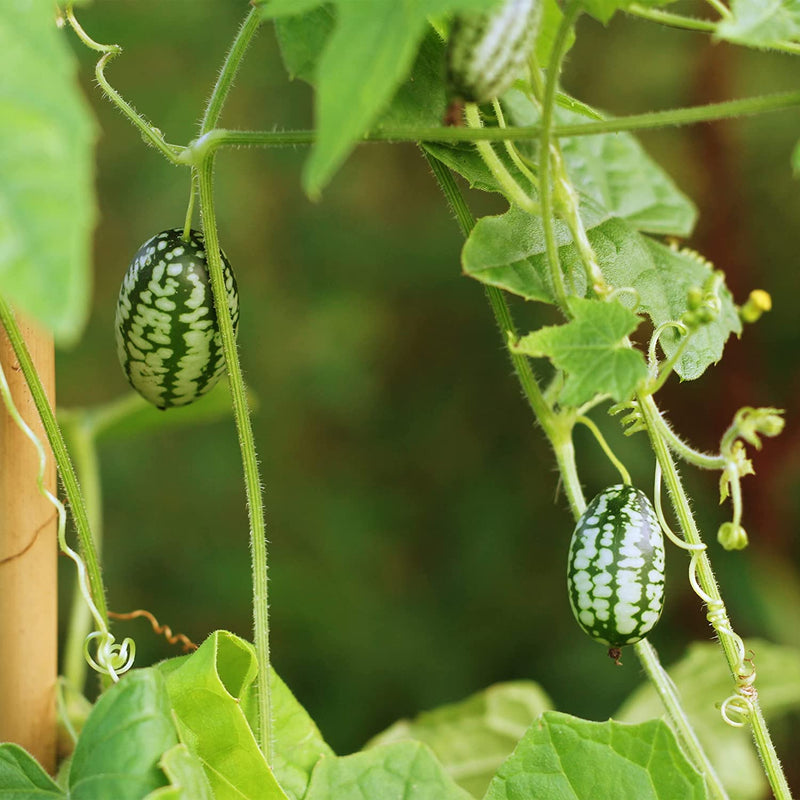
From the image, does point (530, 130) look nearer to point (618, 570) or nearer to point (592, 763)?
point (618, 570)

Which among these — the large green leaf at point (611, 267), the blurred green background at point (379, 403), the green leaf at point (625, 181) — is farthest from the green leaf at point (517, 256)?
the blurred green background at point (379, 403)

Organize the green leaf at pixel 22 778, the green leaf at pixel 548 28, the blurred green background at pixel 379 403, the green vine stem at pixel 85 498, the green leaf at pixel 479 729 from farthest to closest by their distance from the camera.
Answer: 1. the blurred green background at pixel 379 403
2. the green leaf at pixel 479 729
3. the green vine stem at pixel 85 498
4. the green leaf at pixel 548 28
5. the green leaf at pixel 22 778

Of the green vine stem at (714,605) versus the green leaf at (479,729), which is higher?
the green vine stem at (714,605)

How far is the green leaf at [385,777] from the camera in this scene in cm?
68

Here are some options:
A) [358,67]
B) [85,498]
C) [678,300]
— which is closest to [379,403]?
[85,498]

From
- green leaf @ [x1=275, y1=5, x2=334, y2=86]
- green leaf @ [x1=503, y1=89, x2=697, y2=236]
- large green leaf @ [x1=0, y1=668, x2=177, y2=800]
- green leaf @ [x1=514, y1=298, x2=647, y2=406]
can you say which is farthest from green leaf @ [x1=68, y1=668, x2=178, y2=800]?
green leaf @ [x1=503, y1=89, x2=697, y2=236]

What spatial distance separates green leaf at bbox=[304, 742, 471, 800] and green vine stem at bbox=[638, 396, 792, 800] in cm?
20

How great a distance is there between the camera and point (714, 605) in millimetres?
614

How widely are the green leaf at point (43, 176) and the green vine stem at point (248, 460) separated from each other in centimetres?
23

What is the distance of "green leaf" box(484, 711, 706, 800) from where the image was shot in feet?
1.99

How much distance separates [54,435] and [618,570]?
1.10 ft

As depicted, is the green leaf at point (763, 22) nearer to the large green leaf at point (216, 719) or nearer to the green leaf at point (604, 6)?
the green leaf at point (604, 6)

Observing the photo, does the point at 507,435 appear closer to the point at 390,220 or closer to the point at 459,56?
the point at 390,220

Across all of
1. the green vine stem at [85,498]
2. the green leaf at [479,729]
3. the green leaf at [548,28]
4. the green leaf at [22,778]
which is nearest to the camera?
the green leaf at [22,778]
